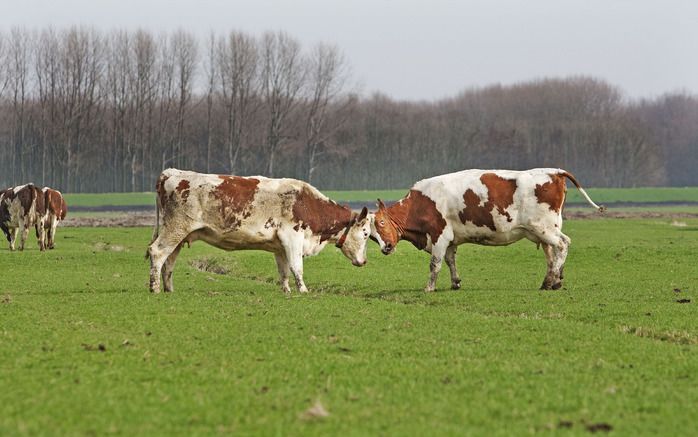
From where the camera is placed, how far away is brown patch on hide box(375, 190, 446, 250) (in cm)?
2311

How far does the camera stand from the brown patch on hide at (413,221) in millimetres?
23109

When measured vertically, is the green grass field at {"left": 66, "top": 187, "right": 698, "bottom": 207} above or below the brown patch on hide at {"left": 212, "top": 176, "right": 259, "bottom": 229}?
Answer: below

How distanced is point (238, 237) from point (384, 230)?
394 cm

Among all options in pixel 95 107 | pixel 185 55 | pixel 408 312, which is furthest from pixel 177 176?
pixel 95 107

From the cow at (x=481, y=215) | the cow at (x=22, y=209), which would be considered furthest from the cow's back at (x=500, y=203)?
the cow at (x=22, y=209)

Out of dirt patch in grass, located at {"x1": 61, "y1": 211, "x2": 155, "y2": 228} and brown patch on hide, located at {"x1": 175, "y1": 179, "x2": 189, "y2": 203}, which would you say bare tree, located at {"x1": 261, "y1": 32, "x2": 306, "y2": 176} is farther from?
brown patch on hide, located at {"x1": 175, "y1": 179, "x2": 189, "y2": 203}

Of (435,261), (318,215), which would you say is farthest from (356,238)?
(435,261)

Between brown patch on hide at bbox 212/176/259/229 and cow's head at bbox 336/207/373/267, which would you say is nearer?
brown patch on hide at bbox 212/176/259/229

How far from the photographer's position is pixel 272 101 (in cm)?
10712

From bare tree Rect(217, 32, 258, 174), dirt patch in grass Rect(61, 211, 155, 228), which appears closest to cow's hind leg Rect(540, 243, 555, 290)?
dirt patch in grass Rect(61, 211, 155, 228)

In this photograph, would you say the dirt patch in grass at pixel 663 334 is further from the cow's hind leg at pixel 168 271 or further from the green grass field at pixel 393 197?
the green grass field at pixel 393 197

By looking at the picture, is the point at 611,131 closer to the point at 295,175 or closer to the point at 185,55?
Answer: the point at 295,175

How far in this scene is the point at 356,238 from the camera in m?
22.9

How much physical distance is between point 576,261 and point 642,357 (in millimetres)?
18858
